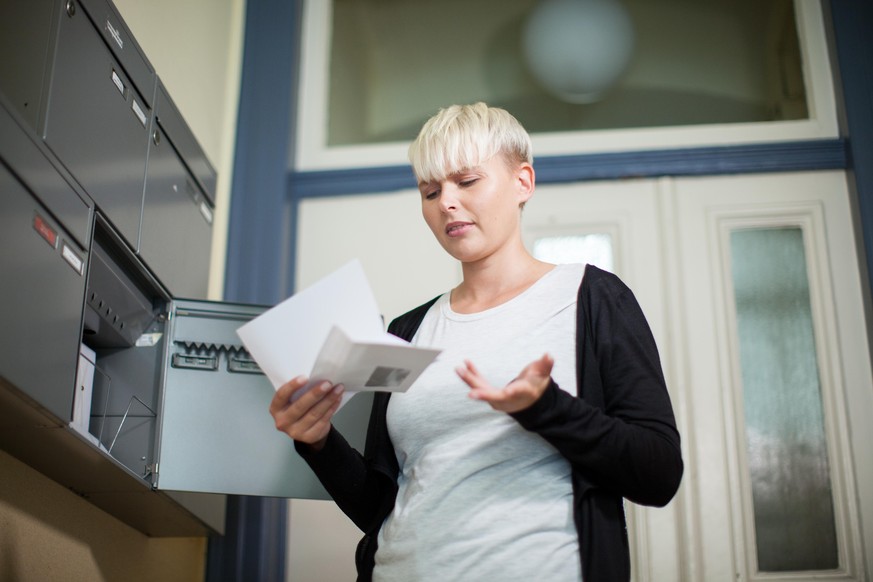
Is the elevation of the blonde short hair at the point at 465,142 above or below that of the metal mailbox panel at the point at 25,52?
below

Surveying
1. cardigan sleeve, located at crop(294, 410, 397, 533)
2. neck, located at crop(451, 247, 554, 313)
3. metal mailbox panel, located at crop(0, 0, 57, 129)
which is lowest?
cardigan sleeve, located at crop(294, 410, 397, 533)

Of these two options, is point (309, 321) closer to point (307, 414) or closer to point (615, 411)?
point (307, 414)

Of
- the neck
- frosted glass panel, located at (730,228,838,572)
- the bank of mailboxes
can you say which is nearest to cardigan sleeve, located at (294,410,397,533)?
the neck

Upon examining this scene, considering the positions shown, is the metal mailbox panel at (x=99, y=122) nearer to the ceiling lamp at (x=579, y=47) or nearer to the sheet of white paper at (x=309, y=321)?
the sheet of white paper at (x=309, y=321)

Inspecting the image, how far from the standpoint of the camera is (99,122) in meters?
1.81

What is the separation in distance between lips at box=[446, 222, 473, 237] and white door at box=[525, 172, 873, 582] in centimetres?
108

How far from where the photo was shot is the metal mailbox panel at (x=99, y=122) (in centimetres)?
166

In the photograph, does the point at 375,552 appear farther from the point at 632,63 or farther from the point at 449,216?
the point at 632,63

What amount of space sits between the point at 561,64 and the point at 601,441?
1819mm

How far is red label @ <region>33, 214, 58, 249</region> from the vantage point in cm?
149

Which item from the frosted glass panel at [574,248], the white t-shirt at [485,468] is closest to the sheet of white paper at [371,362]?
the white t-shirt at [485,468]

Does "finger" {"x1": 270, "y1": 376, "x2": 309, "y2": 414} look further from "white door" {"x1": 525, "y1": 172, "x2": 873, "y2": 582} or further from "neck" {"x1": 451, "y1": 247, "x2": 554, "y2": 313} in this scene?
"white door" {"x1": 525, "y1": 172, "x2": 873, "y2": 582}

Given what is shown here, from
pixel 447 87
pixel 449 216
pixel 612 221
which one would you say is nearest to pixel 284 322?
pixel 449 216

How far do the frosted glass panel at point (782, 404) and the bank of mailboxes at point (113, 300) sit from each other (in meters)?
0.99
